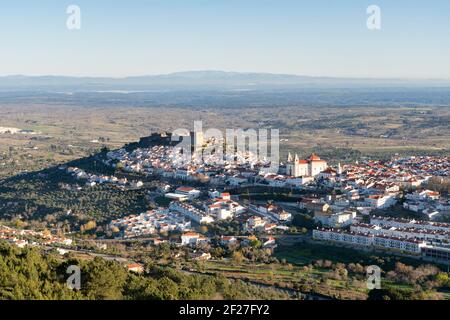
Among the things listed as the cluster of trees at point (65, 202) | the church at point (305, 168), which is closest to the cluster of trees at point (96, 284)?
the cluster of trees at point (65, 202)

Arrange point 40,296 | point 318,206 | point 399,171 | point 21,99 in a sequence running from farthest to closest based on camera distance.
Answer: point 21,99 < point 399,171 < point 318,206 < point 40,296

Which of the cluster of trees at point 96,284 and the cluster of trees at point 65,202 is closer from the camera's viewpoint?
→ the cluster of trees at point 96,284

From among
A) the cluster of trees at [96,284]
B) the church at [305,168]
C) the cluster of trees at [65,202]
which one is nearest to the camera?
the cluster of trees at [96,284]

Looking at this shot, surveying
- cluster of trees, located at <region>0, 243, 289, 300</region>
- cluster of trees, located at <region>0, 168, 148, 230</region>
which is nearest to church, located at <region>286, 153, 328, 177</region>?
cluster of trees, located at <region>0, 168, 148, 230</region>

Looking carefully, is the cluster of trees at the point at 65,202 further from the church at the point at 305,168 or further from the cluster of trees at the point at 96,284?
the cluster of trees at the point at 96,284

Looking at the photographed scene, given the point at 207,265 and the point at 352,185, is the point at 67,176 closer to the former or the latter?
the point at 352,185

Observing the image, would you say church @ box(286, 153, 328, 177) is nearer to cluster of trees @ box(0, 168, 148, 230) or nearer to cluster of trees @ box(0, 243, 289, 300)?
cluster of trees @ box(0, 168, 148, 230)

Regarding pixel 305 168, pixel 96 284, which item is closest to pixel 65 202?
pixel 305 168
